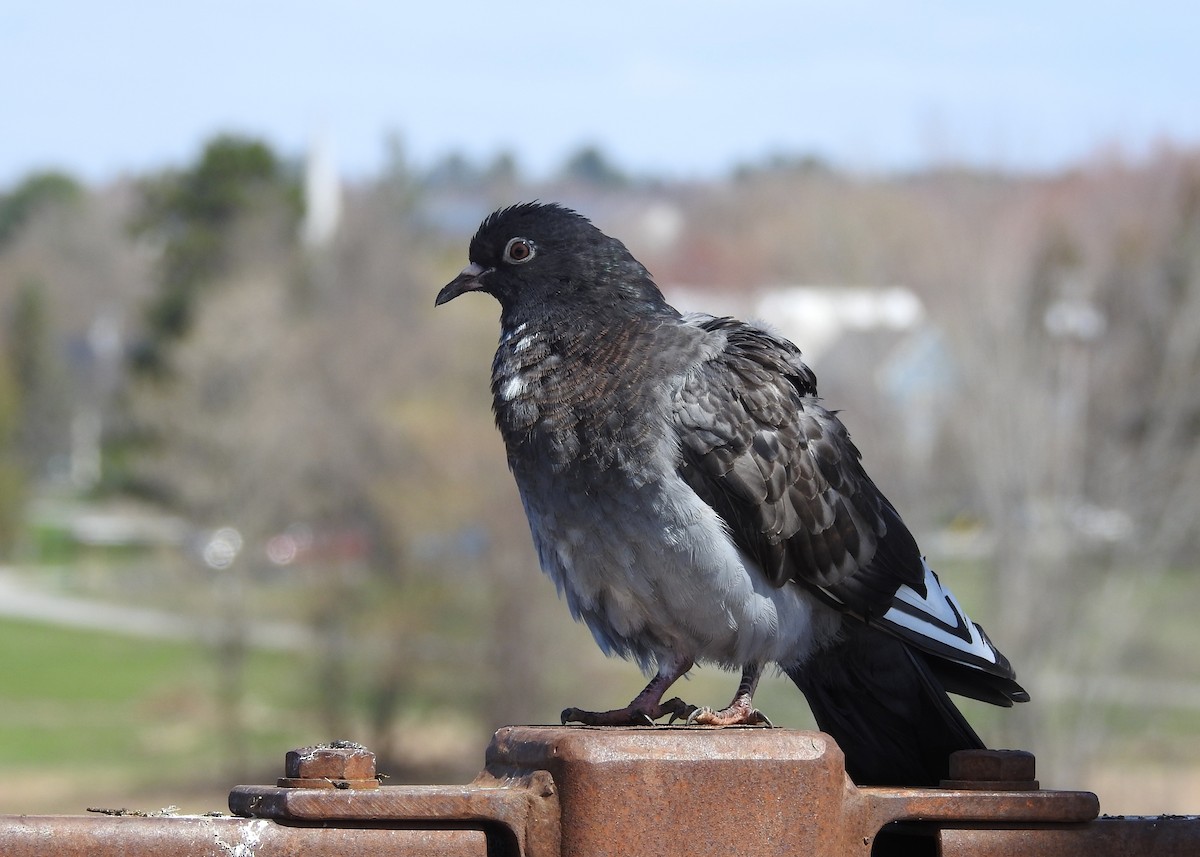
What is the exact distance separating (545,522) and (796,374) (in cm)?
83

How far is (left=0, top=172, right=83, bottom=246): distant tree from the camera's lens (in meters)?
142

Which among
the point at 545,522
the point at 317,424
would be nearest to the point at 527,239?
the point at 545,522

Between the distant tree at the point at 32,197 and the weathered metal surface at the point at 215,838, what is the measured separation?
14426 centimetres

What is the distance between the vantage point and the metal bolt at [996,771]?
9.43ft

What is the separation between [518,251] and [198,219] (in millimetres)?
76232

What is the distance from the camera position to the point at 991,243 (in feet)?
116

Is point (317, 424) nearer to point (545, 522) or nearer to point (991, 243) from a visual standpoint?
point (991, 243)

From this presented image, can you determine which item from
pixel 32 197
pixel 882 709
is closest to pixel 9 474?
pixel 32 197

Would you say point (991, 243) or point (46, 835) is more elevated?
point (991, 243)

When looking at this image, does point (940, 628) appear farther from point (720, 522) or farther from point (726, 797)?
point (726, 797)

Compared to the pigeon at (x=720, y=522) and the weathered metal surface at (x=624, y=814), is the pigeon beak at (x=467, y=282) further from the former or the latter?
the weathered metal surface at (x=624, y=814)

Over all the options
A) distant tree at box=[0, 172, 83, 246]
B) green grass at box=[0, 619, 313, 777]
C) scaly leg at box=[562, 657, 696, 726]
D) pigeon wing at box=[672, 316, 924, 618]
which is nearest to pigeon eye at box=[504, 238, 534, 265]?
pigeon wing at box=[672, 316, 924, 618]

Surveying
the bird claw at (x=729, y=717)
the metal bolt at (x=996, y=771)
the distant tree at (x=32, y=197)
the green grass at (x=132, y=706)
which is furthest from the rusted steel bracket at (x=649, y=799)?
the distant tree at (x=32, y=197)

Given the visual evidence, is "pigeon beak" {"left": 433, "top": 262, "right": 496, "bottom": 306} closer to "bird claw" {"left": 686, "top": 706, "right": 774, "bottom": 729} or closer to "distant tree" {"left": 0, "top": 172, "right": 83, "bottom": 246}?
"bird claw" {"left": 686, "top": 706, "right": 774, "bottom": 729}
